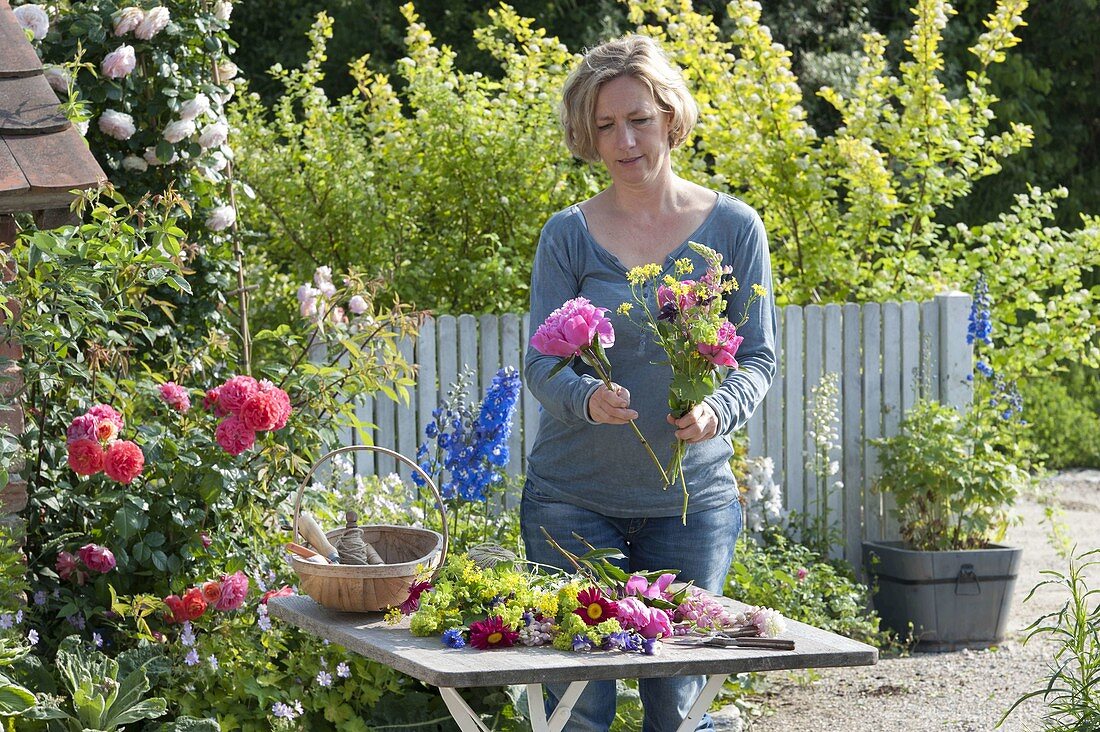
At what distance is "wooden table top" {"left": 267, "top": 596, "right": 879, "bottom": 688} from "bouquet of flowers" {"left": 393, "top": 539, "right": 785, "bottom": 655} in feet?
0.08

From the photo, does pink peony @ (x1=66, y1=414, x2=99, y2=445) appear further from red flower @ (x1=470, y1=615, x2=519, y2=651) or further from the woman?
red flower @ (x1=470, y1=615, x2=519, y2=651)

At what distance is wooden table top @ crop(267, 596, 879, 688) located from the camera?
2.23 m

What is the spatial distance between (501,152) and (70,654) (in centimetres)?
331

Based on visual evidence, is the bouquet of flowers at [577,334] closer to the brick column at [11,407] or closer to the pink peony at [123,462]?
the pink peony at [123,462]

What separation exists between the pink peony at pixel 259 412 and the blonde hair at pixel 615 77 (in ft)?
3.79

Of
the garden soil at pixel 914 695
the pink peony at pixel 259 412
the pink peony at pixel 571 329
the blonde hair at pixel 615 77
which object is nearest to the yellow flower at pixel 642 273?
the pink peony at pixel 571 329

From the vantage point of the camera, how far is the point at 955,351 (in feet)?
19.7

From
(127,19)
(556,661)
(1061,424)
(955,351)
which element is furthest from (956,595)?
(1061,424)

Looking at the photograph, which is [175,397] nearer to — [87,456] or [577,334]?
[87,456]

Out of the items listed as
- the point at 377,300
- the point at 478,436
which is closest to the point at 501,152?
the point at 377,300

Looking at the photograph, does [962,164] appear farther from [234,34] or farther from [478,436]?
[234,34]

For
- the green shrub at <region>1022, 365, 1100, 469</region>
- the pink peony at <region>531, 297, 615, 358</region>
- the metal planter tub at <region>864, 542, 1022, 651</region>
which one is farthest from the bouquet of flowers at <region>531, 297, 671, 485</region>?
the green shrub at <region>1022, 365, 1100, 469</region>

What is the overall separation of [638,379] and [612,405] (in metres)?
0.26

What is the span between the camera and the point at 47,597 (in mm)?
3721
